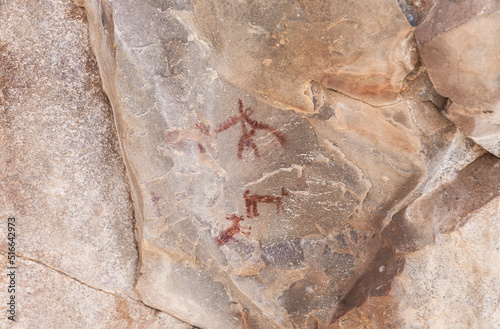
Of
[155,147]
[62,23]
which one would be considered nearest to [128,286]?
[155,147]

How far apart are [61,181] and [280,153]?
1.00 metres

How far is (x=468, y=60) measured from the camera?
1369 mm

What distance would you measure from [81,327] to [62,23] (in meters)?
1.37

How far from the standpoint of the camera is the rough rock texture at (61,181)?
6.31 ft

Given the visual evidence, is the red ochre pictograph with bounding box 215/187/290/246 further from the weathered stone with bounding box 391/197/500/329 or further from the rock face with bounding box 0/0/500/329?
the weathered stone with bounding box 391/197/500/329

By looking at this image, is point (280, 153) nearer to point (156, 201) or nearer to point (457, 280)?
point (156, 201)

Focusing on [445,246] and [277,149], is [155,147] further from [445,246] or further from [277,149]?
[445,246]

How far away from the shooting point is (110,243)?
204cm

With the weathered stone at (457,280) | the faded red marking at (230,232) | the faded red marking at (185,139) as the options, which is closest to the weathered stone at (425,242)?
the weathered stone at (457,280)

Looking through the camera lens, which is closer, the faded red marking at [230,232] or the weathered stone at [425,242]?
the weathered stone at [425,242]

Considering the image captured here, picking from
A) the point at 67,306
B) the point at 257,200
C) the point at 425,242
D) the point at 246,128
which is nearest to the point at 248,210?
the point at 257,200

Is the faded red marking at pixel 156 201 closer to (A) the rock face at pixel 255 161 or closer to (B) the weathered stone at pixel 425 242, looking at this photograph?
(A) the rock face at pixel 255 161

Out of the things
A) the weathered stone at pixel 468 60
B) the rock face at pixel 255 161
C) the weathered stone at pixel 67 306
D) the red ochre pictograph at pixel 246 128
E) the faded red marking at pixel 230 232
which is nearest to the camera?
the weathered stone at pixel 468 60

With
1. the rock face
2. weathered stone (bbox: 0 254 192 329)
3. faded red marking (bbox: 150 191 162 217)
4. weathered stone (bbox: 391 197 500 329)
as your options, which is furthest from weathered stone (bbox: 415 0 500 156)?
weathered stone (bbox: 0 254 192 329)
